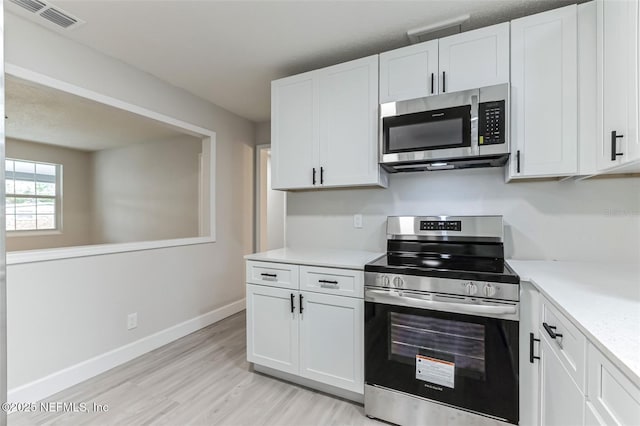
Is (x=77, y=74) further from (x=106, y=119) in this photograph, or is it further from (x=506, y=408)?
(x=506, y=408)

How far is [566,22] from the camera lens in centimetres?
168

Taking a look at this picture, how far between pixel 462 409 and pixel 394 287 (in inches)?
27.5

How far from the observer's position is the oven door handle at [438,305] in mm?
1489

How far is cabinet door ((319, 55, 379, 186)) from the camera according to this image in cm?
216

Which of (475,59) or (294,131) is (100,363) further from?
(475,59)

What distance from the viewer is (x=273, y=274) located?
84.9 inches

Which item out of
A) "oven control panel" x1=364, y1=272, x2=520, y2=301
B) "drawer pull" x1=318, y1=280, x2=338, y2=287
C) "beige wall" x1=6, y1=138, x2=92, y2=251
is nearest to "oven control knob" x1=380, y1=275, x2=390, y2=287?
"oven control panel" x1=364, y1=272, x2=520, y2=301

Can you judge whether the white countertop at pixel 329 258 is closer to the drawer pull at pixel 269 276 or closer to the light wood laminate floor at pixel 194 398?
the drawer pull at pixel 269 276

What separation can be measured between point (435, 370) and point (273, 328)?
3.64 ft

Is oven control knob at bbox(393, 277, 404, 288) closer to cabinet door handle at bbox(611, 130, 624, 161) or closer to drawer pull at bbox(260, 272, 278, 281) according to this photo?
drawer pull at bbox(260, 272, 278, 281)

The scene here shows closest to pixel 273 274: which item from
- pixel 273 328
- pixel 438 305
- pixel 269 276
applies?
pixel 269 276

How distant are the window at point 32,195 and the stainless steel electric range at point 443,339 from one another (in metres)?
6.25

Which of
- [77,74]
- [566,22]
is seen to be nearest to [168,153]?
[77,74]

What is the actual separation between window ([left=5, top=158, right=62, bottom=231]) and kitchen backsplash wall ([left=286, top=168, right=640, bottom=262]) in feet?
18.8
